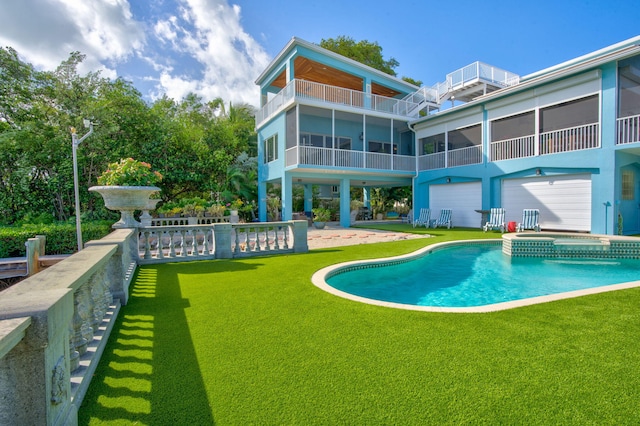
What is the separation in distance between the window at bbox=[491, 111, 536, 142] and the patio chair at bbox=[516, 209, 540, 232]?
3748mm

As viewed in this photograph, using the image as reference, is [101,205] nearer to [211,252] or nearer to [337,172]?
[211,252]

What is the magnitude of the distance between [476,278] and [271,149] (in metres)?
13.2

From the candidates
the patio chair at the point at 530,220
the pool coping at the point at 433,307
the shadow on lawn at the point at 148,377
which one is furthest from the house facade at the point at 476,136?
the shadow on lawn at the point at 148,377

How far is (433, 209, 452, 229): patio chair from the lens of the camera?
49.6ft

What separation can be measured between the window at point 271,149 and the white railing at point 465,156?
9132 mm

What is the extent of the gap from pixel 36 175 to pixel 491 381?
57.6 feet

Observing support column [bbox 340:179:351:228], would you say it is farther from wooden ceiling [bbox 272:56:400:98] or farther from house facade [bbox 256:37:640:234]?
wooden ceiling [bbox 272:56:400:98]

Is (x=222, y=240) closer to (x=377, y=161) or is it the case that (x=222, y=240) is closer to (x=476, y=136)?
(x=377, y=161)

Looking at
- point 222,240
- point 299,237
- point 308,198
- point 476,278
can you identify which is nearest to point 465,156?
point 308,198

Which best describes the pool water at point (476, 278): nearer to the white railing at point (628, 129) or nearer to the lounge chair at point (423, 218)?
the white railing at point (628, 129)

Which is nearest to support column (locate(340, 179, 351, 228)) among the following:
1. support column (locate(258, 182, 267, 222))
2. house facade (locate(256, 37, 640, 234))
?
house facade (locate(256, 37, 640, 234))

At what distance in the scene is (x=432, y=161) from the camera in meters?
16.8

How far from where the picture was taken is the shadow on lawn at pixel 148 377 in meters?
1.96

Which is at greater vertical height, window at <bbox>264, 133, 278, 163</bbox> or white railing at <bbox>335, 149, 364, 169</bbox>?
window at <bbox>264, 133, 278, 163</bbox>
